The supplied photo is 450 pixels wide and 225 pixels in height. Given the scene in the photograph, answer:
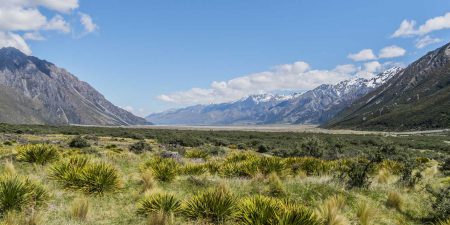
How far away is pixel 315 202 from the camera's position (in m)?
12.3

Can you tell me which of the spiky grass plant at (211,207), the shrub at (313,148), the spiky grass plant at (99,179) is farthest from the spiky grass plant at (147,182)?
the shrub at (313,148)

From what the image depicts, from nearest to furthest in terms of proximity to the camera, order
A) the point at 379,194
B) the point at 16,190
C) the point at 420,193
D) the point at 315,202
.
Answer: the point at 16,190 → the point at 315,202 → the point at 379,194 → the point at 420,193

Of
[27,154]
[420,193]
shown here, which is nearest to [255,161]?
[420,193]

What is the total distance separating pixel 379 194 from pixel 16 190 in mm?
11709

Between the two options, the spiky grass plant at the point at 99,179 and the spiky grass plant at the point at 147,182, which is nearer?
the spiky grass plant at the point at 99,179

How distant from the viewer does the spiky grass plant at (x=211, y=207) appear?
10.5 metres

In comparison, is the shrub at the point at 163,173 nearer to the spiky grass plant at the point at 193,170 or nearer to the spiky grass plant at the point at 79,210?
the spiky grass plant at the point at 193,170

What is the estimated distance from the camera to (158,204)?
1065 cm

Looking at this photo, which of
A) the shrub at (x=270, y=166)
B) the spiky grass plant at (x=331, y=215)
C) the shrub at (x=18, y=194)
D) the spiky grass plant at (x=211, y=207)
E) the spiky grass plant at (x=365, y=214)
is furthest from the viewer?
the shrub at (x=270, y=166)

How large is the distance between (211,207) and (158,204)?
136 centimetres

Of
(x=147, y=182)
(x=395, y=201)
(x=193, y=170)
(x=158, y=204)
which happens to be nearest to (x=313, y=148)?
(x=193, y=170)

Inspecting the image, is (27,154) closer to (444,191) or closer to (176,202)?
(176,202)

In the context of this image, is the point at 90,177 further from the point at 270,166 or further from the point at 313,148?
the point at 313,148

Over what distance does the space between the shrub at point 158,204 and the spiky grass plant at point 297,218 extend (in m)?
3.09
